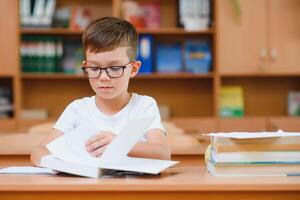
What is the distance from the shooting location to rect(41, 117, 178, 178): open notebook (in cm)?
143

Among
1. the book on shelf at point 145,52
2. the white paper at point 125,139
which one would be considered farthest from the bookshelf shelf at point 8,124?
the white paper at point 125,139

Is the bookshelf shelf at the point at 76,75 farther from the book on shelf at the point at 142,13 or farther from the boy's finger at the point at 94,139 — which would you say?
the boy's finger at the point at 94,139

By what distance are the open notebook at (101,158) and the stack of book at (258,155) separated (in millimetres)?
153

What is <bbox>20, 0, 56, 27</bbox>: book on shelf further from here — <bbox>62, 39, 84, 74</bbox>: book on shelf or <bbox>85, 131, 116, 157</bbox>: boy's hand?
<bbox>85, 131, 116, 157</bbox>: boy's hand

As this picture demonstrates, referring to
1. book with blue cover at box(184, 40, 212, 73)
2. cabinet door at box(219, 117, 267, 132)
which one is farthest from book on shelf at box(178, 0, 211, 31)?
cabinet door at box(219, 117, 267, 132)

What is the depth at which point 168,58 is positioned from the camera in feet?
15.9

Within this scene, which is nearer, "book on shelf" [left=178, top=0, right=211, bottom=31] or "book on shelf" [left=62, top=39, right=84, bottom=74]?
"book on shelf" [left=178, top=0, right=211, bottom=31]

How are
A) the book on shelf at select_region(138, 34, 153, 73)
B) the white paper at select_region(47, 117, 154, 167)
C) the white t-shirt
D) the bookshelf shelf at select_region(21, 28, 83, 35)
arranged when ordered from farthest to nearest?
the book on shelf at select_region(138, 34, 153, 73), the bookshelf shelf at select_region(21, 28, 83, 35), the white t-shirt, the white paper at select_region(47, 117, 154, 167)

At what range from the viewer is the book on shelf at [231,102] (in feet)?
15.7

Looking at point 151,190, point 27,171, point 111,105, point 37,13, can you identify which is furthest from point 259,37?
point 151,190

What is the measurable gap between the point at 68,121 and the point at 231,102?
306cm

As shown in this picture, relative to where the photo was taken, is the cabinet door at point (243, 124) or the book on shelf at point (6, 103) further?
the book on shelf at point (6, 103)

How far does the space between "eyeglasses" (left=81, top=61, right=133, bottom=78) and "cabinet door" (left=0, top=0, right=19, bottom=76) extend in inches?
120

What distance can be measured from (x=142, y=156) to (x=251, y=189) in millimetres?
418
